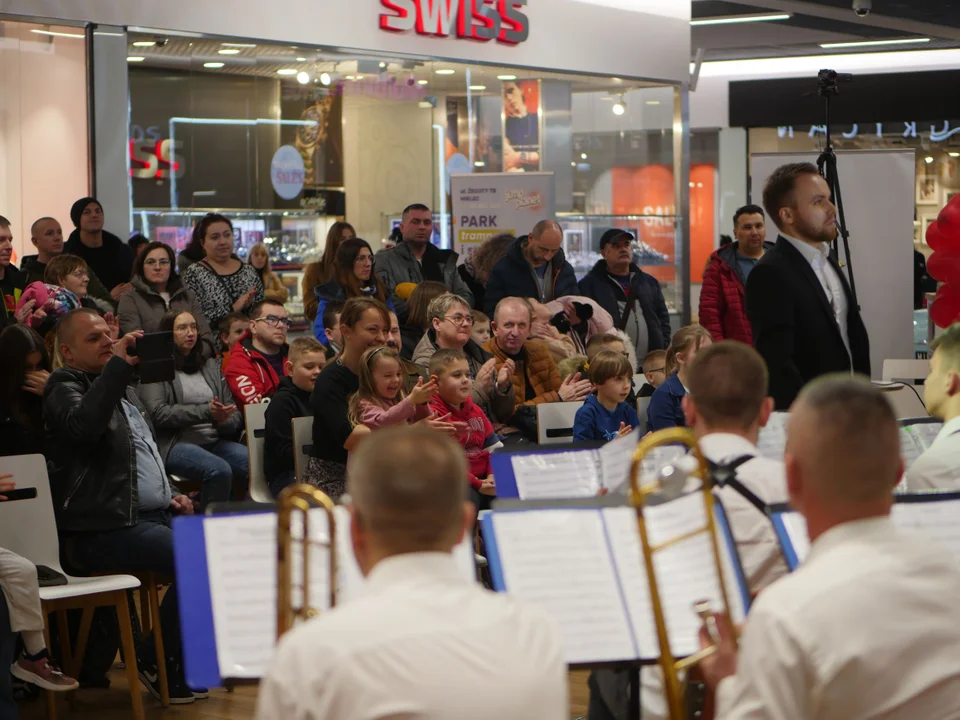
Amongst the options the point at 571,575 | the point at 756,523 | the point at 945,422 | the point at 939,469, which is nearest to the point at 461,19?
the point at 945,422

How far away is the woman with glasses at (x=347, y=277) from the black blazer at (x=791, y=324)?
3.48m

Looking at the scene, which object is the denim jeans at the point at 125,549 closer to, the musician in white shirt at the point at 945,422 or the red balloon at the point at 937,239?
the musician in white shirt at the point at 945,422

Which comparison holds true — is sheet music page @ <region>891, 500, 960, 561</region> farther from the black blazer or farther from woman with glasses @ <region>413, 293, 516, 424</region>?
woman with glasses @ <region>413, 293, 516, 424</region>

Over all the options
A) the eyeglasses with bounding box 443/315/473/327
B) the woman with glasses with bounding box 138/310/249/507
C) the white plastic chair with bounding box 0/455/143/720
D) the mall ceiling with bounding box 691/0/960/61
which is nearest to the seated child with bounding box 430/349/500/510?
the eyeglasses with bounding box 443/315/473/327

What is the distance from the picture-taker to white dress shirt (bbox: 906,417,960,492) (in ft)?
10.2

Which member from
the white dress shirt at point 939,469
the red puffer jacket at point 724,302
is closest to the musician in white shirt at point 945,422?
the white dress shirt at point 939,469

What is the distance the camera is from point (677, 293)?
37.6 ft

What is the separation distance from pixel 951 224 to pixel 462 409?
2608mm

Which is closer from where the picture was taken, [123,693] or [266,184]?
[123,693]

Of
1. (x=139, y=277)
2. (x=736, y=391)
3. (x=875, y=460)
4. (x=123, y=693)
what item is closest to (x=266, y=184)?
(x=139, y=277)

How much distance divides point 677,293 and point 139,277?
5.69m

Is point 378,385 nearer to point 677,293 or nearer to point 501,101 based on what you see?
point 501,101

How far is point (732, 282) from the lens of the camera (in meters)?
7.88

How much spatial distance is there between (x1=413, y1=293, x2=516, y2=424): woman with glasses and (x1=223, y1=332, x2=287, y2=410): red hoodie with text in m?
0.87
